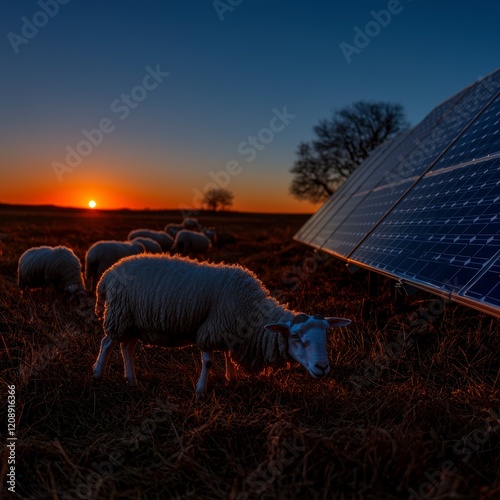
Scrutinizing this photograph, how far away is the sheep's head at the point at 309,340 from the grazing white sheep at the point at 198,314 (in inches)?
1.1

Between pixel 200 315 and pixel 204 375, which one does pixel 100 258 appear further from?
pixel 204 375

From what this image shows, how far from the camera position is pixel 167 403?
418cm

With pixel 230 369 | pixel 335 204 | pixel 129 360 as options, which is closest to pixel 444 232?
pixel 230 369

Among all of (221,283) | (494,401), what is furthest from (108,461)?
(494,401)

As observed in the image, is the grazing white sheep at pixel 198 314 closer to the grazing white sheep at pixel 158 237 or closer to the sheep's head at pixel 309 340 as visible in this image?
the sheep's head at pixel 309 340

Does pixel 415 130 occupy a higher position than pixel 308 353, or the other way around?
pixel 415 130

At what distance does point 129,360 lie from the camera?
495 cm

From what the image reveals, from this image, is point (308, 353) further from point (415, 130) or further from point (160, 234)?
point (160, 234)

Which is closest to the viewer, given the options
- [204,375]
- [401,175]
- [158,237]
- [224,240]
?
[204,375]

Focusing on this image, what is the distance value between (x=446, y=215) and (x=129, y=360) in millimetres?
4283

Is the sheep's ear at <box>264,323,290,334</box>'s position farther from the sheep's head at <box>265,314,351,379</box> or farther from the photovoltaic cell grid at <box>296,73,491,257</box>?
the photovoltaic cell grid at <box>296,73,491,257</box>

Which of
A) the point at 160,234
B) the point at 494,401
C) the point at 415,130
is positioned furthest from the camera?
the point at 160,234

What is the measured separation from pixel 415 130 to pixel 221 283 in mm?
11634

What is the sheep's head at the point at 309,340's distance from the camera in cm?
393
